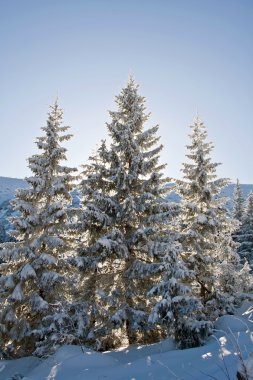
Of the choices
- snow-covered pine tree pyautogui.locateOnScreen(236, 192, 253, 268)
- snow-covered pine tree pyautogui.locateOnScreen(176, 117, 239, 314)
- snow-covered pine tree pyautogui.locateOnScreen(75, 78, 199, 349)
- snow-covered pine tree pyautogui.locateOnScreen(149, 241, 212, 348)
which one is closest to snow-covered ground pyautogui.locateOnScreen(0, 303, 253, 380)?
snow-covered pine tree pyautogui.locateOnScreen(149, 241, 212, 348)

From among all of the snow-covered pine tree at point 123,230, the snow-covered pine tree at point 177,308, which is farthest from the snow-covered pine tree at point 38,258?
the snow-covered pine tree at point 177,308

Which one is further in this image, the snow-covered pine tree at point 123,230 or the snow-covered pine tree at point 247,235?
the snow-covered pine tree at point 247,235

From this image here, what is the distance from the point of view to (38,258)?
16.5 m

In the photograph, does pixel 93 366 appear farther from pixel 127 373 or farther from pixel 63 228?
Result: pixel 63 228

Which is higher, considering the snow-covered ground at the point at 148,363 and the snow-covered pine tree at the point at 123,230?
the snow-covered pine tree at the point at 123,230

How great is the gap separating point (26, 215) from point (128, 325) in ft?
25.0

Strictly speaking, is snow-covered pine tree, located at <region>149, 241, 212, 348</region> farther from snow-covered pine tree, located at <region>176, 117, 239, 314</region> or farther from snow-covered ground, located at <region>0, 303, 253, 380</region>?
snow-covered pine tree, located at <region>176, 117, 239, 314</region>

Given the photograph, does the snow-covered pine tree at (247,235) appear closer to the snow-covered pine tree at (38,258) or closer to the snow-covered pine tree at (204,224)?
the snow-covered pine tree at (204,224)

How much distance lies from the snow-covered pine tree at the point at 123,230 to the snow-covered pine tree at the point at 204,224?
254cm

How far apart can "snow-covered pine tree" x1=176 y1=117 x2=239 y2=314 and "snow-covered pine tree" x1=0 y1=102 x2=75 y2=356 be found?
6582 mm

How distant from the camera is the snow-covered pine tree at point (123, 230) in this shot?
15000 mm

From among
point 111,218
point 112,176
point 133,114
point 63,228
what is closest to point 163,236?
point 111,218

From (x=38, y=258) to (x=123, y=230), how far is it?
440cm

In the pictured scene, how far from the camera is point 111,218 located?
16.4 metres
